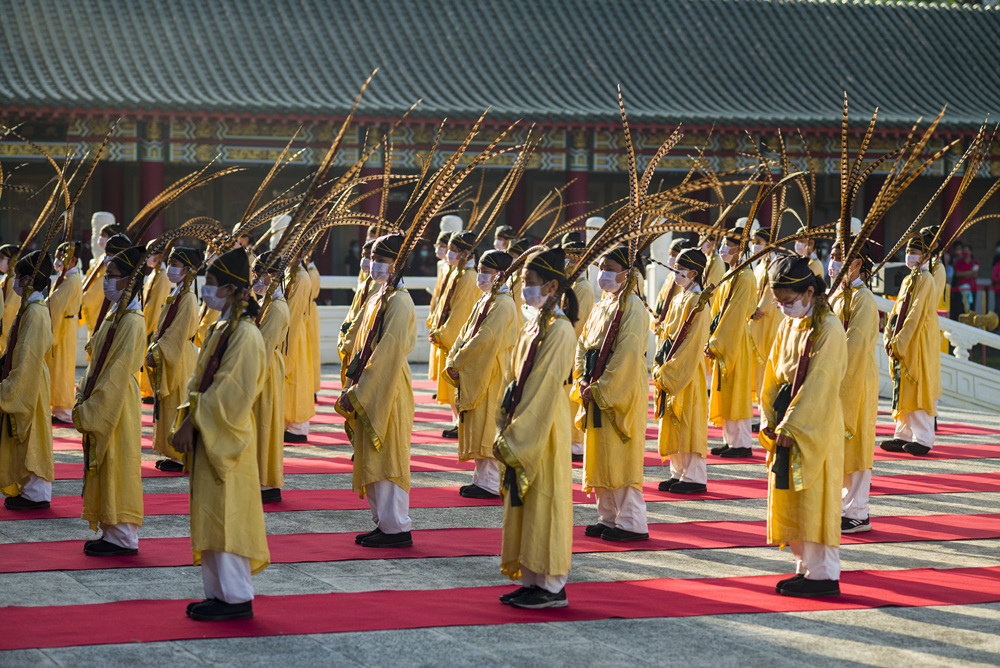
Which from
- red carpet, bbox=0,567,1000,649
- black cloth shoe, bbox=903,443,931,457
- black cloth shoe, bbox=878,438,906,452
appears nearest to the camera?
red carpet, bbox=0,567,1000,649

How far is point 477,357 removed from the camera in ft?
26.0

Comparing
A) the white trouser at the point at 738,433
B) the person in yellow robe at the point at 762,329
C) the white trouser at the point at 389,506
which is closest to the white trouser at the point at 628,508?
the white trouser at the point at 389,506

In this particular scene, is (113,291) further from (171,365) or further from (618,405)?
(618,405)

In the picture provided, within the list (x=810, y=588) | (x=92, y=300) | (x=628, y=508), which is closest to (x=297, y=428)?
(x=92, y=300)

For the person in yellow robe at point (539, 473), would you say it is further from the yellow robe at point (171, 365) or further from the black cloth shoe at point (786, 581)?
the yellow robe at point (171, 365)

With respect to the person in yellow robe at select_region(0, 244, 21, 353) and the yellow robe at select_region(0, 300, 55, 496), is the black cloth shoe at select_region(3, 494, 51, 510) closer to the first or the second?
the yellow robe at select_region(0, 300, 55, 496)

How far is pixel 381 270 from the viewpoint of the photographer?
6.81 metres

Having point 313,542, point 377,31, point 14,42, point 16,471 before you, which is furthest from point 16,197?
point 313,542

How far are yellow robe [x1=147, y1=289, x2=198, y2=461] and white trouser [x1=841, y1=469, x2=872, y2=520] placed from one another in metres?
4.40

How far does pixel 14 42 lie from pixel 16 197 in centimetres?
242

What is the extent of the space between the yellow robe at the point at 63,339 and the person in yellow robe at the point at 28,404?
3.23 m

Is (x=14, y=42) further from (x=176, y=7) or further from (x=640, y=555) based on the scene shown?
(x=640, y=555)

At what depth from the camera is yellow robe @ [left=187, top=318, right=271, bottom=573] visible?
4.98 m

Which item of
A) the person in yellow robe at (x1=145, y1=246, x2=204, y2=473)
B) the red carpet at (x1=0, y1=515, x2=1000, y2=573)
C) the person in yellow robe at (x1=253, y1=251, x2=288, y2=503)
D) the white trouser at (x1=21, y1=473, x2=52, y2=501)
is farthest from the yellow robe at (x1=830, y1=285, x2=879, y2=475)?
the white trouser at (x1=21, y1=473, x2=52, y2=501)
